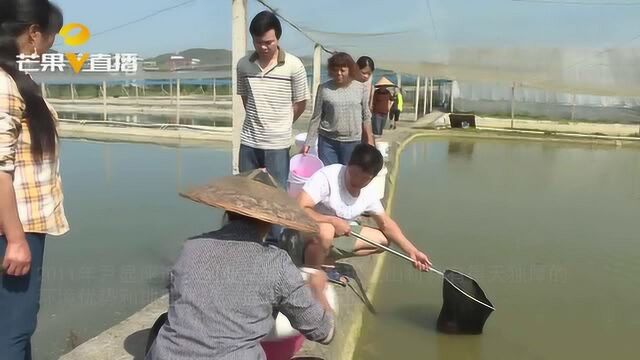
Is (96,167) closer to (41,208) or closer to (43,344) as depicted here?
(43,344)

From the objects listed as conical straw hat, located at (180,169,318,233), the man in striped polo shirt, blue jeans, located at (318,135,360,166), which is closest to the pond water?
blue jeans, located at (318,135,360,166)

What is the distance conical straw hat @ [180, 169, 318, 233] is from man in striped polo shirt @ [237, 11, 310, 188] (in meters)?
1.74

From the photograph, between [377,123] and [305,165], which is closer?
[305,165]

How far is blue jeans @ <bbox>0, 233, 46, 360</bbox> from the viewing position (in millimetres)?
1692

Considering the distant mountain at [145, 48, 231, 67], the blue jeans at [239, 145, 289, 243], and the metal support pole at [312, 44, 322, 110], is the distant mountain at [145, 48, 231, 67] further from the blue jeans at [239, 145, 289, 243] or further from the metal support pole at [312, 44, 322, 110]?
the blue jeans at [239, 145, 289, 243]

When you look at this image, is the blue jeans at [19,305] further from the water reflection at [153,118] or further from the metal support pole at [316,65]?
the water reflection at [153,118]

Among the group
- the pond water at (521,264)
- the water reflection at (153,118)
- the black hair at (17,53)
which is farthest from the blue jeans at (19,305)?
the water reflection at (153,118)

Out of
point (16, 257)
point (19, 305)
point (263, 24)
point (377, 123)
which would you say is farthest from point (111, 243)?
point (377, 123)

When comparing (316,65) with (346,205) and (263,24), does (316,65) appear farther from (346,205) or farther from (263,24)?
(346,205)

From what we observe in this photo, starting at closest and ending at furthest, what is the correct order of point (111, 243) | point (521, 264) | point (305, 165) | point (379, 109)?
point (305, 165)
point (521, 264)
point (111, 243)
point (379, 109)

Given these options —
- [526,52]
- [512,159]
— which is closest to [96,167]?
[512,159]

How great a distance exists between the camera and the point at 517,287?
13.8ft

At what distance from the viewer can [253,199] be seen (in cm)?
173

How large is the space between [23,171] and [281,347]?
Result: 999mm
